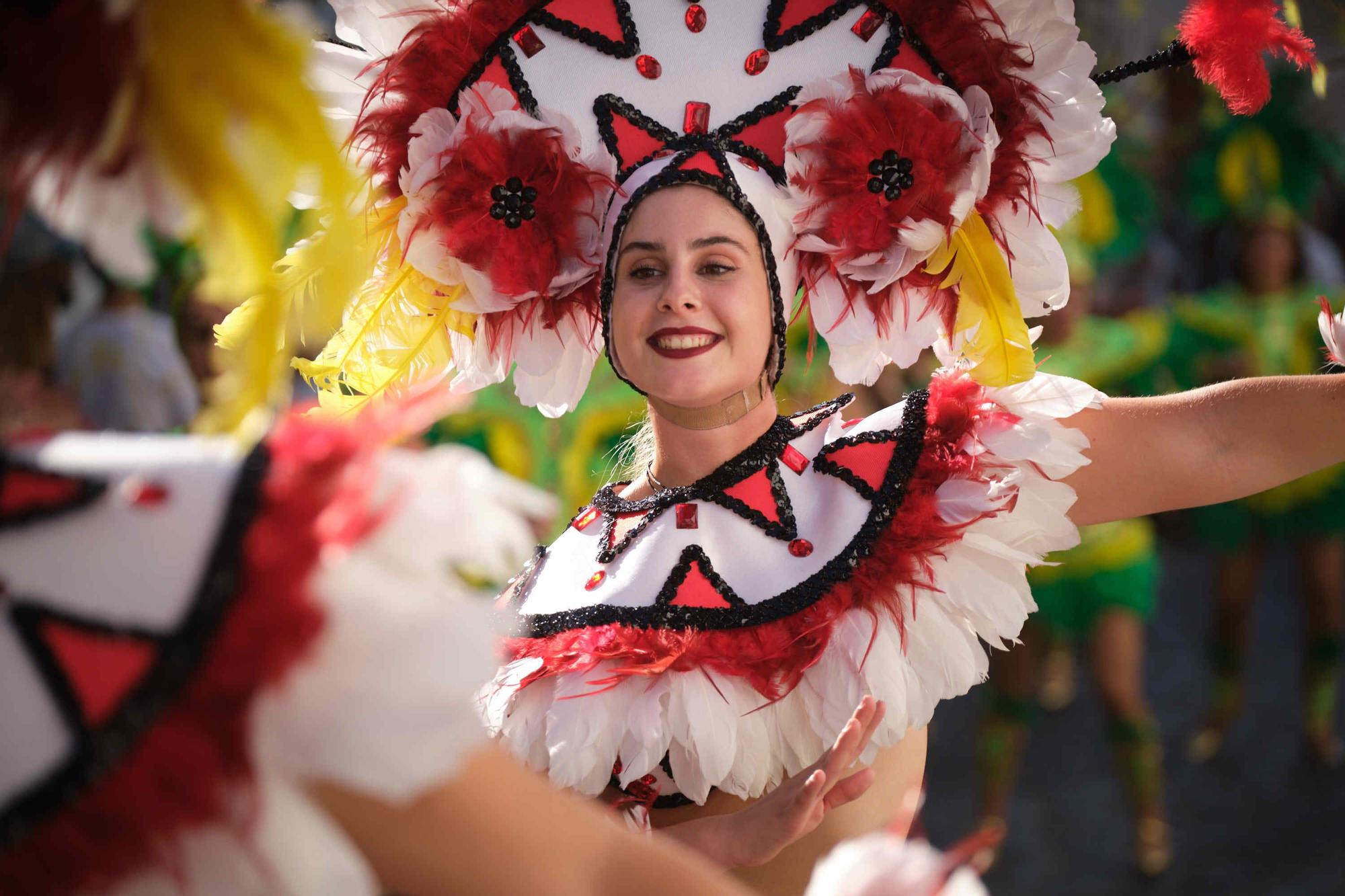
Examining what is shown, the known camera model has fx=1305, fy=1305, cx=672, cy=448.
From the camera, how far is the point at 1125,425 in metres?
1.99

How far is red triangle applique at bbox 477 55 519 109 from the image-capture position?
2.20 m

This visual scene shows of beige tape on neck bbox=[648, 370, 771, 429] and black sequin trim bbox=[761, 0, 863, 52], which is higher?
black sequin trim bbox=[761, 0, 863, 52]

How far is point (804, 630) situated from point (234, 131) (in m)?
1.15

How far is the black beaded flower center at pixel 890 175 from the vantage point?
2035 millimetres

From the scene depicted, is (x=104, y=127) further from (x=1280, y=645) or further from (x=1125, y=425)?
(x=1280, y=645)

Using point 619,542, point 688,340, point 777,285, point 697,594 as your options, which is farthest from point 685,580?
point 777,285

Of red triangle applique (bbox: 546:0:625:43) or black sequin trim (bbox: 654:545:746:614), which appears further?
red triangle applique (bbox: 546:0:625:43)

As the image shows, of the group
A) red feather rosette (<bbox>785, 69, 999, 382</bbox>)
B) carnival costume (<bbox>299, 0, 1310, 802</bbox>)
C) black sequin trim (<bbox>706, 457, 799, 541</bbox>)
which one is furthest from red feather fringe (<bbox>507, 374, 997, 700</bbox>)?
red feather rosette (<bbox>785, 69, 999, 382</bbox>)

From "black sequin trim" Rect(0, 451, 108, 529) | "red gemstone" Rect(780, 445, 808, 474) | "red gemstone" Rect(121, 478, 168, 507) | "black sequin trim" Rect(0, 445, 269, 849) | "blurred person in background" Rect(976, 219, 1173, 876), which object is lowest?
"blurred person in background" Rect(976, 219, 1173, 876)

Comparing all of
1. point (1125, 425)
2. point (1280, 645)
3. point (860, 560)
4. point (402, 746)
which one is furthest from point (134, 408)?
point (1280, 645)

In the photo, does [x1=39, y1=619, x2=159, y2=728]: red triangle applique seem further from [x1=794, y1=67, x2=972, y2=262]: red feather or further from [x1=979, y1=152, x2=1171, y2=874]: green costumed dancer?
[x1=979, y1=152, x2=1171, y2=874]: green costumed dancer

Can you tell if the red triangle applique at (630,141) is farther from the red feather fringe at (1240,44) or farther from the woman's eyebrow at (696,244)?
the red feather fringe at (1240,44)

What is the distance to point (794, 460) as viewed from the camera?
6.97ft

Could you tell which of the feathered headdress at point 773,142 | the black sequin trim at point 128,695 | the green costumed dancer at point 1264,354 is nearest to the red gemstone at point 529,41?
the feathered headdress at point 773,142
